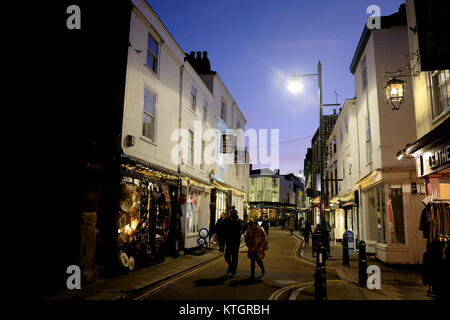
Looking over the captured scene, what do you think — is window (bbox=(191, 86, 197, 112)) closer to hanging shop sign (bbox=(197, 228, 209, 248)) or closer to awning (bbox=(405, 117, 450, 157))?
hanging shop sign (bbox=(197, 228, 209, 248))

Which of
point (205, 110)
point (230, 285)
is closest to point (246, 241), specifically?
point (230, 285)

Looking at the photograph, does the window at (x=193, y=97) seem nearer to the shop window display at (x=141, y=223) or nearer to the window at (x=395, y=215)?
the shop window display at (x=141, y=223)

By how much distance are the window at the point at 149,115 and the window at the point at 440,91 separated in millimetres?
9351

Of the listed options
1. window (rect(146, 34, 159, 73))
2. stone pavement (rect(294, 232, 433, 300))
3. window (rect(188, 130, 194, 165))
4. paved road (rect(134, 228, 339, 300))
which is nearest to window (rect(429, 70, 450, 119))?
stone pavement (rect(294, 232, 433, 300))

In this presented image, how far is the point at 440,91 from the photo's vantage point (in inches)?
350

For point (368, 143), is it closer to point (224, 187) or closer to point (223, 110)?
point (224, 187)

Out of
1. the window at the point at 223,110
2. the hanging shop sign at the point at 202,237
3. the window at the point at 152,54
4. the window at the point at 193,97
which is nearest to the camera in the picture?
the window at the point at 152,54

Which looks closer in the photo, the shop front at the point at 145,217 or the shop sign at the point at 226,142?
the shop front at the point at 145,217

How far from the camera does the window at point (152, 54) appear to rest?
12.6 metres

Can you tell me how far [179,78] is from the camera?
50.8 feet

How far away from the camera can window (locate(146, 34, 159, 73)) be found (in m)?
12.6

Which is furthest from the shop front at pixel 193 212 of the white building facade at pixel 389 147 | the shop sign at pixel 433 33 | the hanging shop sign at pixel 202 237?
the shop sign at pixel 433 33

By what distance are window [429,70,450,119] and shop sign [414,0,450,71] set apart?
249cm
